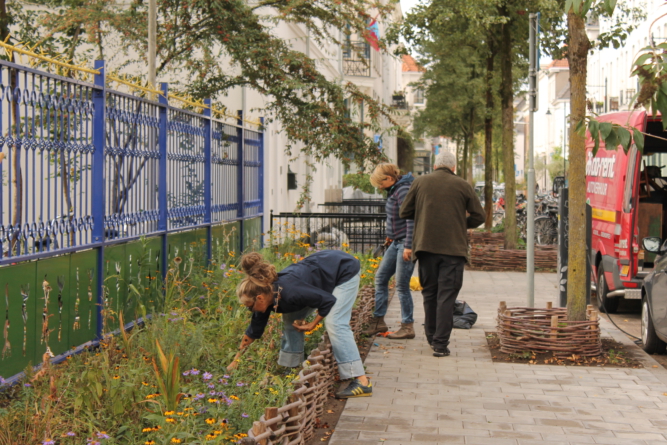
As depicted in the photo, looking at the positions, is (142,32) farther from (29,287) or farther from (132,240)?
(29,287)

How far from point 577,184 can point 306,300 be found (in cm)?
356

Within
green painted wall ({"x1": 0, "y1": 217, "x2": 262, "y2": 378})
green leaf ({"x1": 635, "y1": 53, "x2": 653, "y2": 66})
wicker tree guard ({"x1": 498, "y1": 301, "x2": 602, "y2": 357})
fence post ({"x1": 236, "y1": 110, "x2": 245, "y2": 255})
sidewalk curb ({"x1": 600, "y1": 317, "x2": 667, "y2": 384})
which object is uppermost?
green leaf ({"x1": 635, "y1": 53, "x2": 653, "y2": 66})

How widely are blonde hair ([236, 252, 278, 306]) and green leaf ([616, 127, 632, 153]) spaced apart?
302 cm

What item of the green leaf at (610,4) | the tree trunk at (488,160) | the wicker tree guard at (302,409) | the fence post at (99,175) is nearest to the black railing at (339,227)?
the tree trunk at (488,160)

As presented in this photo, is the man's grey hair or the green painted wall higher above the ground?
the man's grey hair

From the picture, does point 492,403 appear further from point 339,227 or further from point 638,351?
point 339,227

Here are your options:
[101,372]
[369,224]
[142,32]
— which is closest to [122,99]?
[101,372]

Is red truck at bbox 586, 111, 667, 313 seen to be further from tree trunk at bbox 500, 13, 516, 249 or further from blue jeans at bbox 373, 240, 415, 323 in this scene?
tree trunk at bbox 500, 13, 516, 249

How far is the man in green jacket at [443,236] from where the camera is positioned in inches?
296

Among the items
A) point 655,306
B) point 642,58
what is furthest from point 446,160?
point 655,306

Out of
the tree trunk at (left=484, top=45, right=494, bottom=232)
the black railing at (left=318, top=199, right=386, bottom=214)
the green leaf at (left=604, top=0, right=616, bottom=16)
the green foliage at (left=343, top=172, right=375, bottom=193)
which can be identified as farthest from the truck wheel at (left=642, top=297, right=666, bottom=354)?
the green foliage at (left=343, top=172, right=375, bottom=193)

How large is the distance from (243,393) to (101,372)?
0.91m

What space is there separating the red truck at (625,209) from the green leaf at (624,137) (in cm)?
273

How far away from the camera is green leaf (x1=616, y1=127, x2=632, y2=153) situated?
6348 mm
